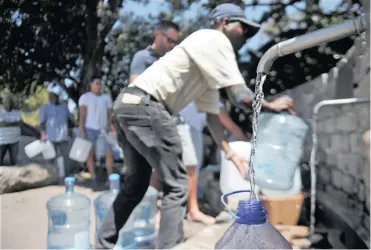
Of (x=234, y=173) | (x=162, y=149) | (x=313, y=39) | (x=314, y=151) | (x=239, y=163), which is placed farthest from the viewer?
(x=314, y=151)

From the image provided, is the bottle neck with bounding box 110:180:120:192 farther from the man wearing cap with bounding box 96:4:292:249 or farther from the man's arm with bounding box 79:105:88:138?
the man's arm with bounding box 79:105:88:138

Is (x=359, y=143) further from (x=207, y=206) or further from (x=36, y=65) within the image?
(x=36, y=65)

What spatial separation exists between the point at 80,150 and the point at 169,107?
3.44m

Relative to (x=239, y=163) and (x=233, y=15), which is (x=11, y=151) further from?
(x=233, y=15)

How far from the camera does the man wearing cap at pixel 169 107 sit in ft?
6.52

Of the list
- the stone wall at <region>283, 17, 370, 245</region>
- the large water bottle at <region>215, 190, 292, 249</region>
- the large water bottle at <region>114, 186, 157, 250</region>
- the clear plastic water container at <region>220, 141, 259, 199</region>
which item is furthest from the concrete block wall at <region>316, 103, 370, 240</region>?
the large water bottle at <region>215, 190, 292, 249</region>

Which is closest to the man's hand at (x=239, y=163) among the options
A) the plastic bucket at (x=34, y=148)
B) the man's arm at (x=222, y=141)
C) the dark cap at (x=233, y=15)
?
the man's arm at (x=222, y=141)

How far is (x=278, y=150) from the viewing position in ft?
10.4

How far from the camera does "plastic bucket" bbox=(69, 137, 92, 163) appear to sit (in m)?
5.18

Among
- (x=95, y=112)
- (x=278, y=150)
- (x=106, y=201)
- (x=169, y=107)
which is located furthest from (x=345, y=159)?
(x=95, y=112)

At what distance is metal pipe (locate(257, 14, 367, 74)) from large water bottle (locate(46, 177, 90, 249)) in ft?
6.08

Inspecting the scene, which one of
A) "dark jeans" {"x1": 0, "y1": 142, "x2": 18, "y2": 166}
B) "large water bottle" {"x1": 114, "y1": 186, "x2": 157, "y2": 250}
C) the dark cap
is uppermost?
the dark cap

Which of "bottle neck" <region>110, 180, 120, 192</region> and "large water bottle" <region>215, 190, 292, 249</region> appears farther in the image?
"bottle neck" <region>110, 180, 120, 192</region>

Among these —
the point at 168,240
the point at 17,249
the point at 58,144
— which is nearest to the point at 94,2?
the point at 58,144
